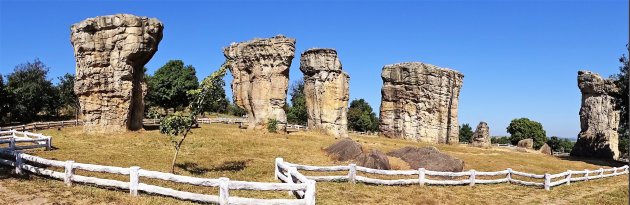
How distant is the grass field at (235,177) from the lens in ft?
50.2

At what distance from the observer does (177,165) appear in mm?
24172

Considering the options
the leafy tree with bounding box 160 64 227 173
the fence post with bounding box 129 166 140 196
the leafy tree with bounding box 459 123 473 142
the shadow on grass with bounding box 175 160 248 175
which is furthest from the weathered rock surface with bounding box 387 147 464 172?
the leafy tree with bounding box 459 123 473 142

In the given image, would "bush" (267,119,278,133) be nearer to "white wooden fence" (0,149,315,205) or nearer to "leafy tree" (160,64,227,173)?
"leafy tree" (160,64,227,173)

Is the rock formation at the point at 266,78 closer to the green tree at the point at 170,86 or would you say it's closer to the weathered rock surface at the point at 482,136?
the green tree at the point at 170,86

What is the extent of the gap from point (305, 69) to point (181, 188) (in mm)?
38414

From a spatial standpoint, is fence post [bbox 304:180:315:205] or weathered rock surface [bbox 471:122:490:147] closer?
fence post [bbox 304:180:315:205]

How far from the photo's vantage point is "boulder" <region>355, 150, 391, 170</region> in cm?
2421

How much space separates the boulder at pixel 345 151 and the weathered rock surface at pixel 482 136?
4461cm

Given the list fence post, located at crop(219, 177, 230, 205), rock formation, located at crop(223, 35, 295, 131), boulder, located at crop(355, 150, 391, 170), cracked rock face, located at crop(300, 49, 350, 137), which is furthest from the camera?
cracked rock face, located at crop(300, 49, 350, 137)

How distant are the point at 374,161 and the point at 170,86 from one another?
54725 millimetres

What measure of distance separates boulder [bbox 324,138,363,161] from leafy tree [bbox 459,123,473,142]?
95187 mm

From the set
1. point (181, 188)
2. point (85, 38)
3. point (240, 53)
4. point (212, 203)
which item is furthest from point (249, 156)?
point (240, 53)

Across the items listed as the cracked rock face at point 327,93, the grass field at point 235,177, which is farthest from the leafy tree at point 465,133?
the grass field at point 235,177

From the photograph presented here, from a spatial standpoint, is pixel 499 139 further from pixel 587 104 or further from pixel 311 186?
pixel 311 186
